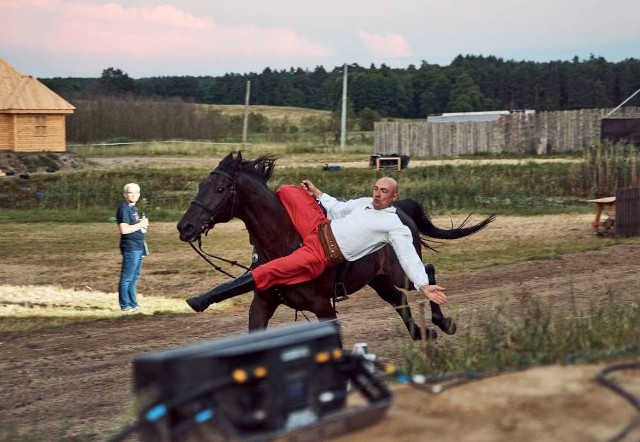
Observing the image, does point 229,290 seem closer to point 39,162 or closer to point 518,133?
point 39,162

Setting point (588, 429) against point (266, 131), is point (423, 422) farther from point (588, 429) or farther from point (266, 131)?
point (266, 131)

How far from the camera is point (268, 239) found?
36.3 feet

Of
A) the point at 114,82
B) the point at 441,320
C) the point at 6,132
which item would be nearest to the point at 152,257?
the point at 441,320

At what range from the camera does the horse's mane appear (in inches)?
448

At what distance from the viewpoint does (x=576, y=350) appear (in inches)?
287

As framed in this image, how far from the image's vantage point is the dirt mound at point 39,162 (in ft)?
159

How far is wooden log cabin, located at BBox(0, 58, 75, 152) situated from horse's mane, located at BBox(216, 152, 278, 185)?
1733 inches

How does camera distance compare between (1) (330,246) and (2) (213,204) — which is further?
(2) (213,204)

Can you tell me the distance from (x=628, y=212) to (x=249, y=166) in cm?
1479

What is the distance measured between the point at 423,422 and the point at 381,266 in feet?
19.9

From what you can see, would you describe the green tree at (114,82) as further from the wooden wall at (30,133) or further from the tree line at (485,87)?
the wooden wall at (30,133)

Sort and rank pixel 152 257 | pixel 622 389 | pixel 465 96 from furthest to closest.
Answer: pixel 465 96, pixel 152 257, pixel 622 389

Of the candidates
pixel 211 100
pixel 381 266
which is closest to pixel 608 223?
pixel 381 266

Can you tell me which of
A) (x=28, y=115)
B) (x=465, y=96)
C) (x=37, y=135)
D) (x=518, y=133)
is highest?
(x=465, y=96)
